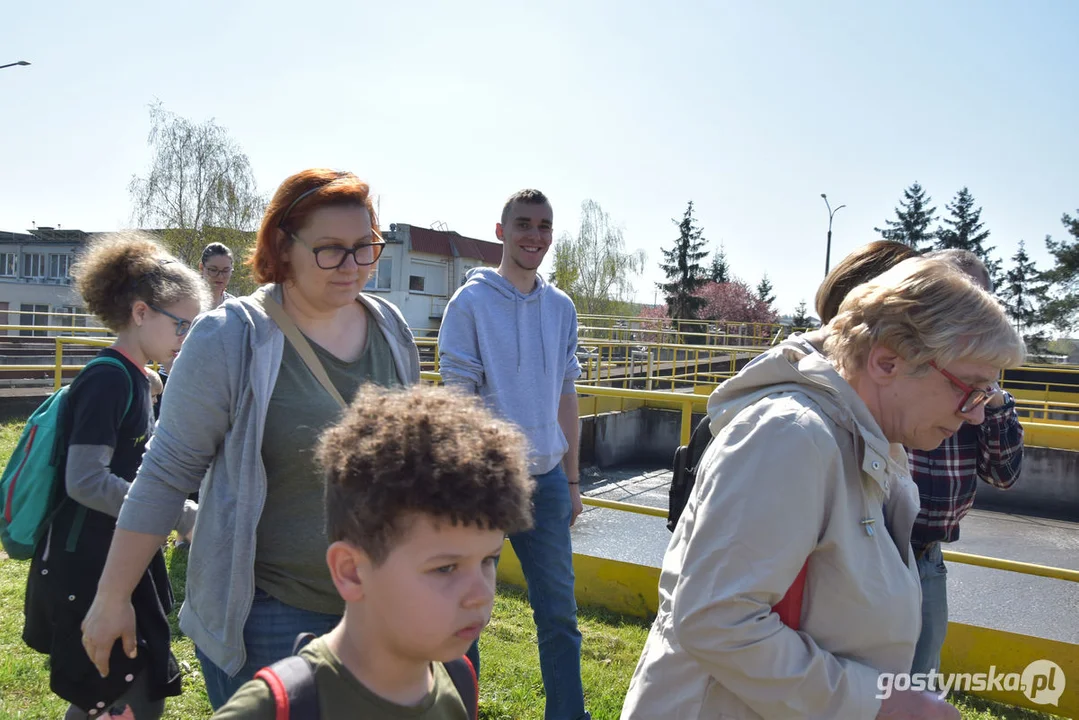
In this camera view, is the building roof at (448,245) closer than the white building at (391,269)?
No

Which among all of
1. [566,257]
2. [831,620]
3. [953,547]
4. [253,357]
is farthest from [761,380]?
[566,257]

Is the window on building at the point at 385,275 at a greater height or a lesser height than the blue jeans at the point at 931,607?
greater

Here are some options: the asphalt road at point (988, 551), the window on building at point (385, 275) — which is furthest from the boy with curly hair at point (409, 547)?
the window on building at point (385, 275)

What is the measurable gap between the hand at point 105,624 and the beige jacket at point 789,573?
Result: 1223 millimetres

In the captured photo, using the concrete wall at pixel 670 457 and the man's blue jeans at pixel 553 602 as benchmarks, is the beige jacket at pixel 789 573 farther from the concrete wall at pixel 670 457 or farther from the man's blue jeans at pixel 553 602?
the concrete wall at pixel 670 457

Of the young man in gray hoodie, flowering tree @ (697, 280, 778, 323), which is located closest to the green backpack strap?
the young man in gray hoodie

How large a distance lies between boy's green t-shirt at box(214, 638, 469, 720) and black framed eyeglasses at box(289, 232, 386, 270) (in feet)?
3.41

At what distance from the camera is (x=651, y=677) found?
1693 mm

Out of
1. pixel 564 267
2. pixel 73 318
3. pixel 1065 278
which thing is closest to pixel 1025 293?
pixel 1065 278

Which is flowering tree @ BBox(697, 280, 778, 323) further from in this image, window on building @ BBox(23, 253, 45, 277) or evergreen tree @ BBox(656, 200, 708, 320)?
window on building @ BBox(23, 253, 45, 277)

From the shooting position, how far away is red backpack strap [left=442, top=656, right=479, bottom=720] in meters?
1.41

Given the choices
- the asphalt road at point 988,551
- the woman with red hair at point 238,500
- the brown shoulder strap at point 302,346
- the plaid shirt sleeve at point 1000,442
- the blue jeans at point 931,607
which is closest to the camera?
the woman with red hair at point 238,500

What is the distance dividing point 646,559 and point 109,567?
569 centimetres

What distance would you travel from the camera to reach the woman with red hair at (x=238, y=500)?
1867 millimetres
